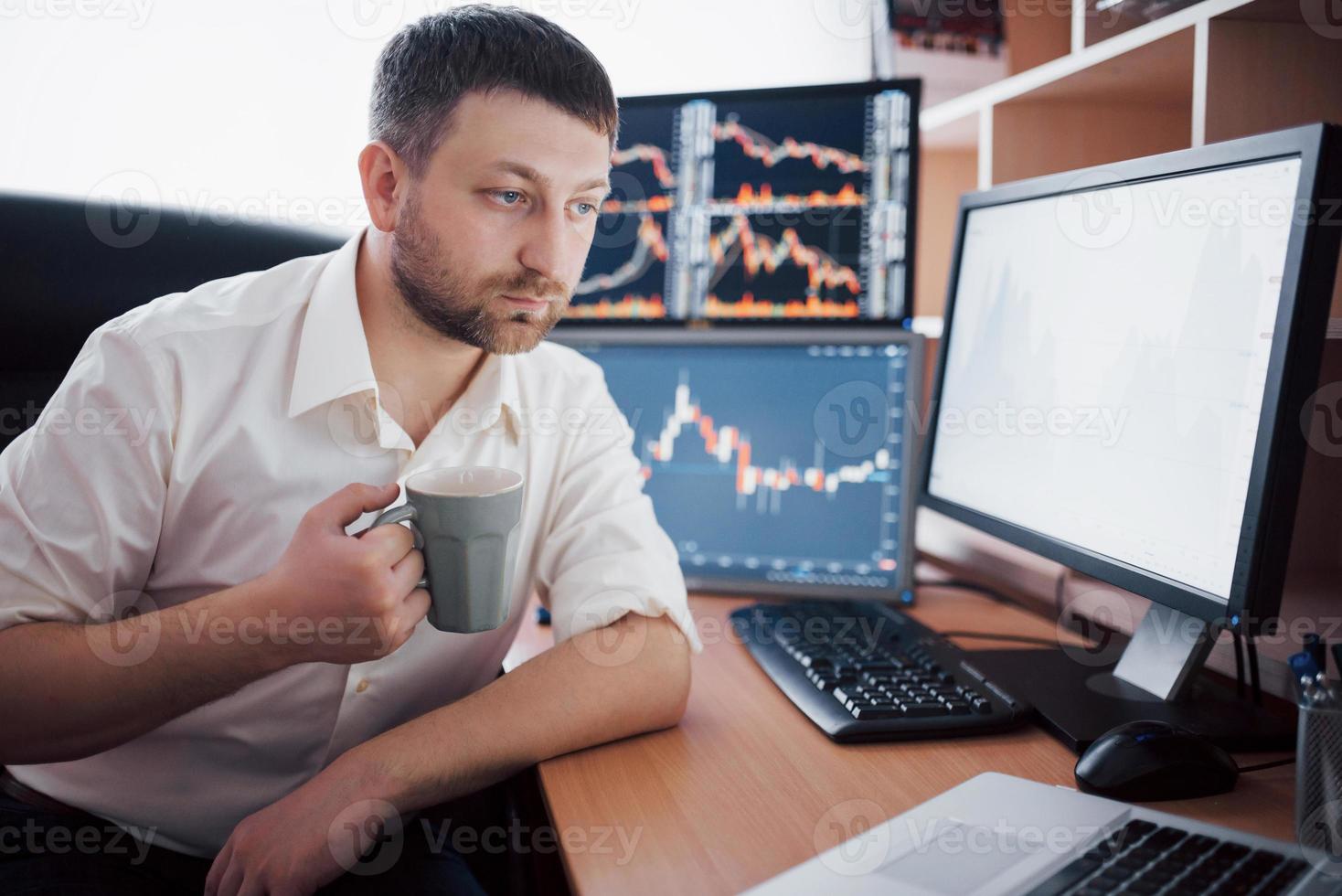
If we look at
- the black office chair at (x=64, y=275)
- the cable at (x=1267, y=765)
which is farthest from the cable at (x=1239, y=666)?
the black office chair at (x=64, y=275)

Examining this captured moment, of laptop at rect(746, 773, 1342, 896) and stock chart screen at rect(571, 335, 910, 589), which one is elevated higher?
stock chart screen at rect(571, 335, 910, 589)

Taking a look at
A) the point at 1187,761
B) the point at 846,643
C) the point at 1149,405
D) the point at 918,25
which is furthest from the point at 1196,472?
the point at 918,25

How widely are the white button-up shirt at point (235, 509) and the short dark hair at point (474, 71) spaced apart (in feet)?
0.51

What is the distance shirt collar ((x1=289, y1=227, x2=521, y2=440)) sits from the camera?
85 centimetres

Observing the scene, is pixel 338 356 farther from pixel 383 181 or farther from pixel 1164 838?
pixel 1164 838

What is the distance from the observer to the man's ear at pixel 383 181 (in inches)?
35.1

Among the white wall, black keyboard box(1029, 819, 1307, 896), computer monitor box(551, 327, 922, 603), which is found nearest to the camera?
black keyboard box(1029, 819, 1307, 896)

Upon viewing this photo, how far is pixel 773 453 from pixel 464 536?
0.61 metres

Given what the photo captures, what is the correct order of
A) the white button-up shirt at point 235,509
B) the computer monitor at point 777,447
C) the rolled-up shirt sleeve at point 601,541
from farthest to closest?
the computer monitor at point 777,447 < the rolled-up shirt sleeve at point 601,541 < the white button-up shirt at point 235,509

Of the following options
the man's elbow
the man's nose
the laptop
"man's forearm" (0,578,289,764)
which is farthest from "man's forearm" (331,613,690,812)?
the man's nose

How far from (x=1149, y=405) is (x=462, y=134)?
2.17 feet

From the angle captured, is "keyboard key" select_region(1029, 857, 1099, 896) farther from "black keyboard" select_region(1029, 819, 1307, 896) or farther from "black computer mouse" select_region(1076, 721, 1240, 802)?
"black computer mouse" select_region(1076, 721, 1240, 802)

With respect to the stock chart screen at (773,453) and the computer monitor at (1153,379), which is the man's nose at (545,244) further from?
the computer monitor at (1153,379)

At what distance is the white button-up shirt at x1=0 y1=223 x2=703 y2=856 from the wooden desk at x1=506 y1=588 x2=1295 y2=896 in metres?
0.12
